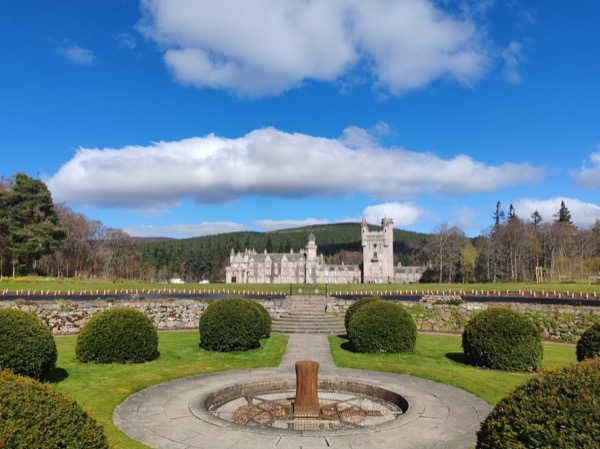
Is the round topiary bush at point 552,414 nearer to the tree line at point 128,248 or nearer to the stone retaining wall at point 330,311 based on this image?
the stone retaining wall at point 330,311

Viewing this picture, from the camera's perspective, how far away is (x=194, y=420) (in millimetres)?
8789

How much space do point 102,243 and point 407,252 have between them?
130475 mm

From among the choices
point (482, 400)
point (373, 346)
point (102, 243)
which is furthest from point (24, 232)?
point (482, 400)

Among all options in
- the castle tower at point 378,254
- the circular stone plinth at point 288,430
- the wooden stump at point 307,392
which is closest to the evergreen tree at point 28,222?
the circular stone plinth at point 288,430

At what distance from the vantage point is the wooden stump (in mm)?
9508

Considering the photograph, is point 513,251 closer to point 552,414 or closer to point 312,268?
point 312,268

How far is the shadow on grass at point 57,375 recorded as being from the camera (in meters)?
12.0

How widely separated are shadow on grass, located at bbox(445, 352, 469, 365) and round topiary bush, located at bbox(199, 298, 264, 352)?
300 inches

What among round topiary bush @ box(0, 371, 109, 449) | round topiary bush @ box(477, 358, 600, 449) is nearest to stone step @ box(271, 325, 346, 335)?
round topiary bush @ box(477, 358, 600, 449)

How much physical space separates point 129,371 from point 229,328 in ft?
14.8

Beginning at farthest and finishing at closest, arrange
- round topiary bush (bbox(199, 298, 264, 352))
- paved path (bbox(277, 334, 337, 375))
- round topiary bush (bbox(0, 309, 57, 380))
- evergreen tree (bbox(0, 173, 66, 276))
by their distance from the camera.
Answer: evergreen tree (bbox(0, 173, 66, 276)), round topiary bush (bbox(199, 298, 264, 352)), paved path (bbox(277, 334, 337, 375)), round topiary bush (bbox(0, 309, 57, 380))

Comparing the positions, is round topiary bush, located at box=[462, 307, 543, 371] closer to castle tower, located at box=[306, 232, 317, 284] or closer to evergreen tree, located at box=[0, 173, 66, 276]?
evergreen tree, located at box=[0, 173, 66, 276]

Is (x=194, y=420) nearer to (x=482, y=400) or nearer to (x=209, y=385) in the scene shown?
(x=209, y=385)

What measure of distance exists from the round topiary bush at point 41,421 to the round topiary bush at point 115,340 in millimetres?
10263
